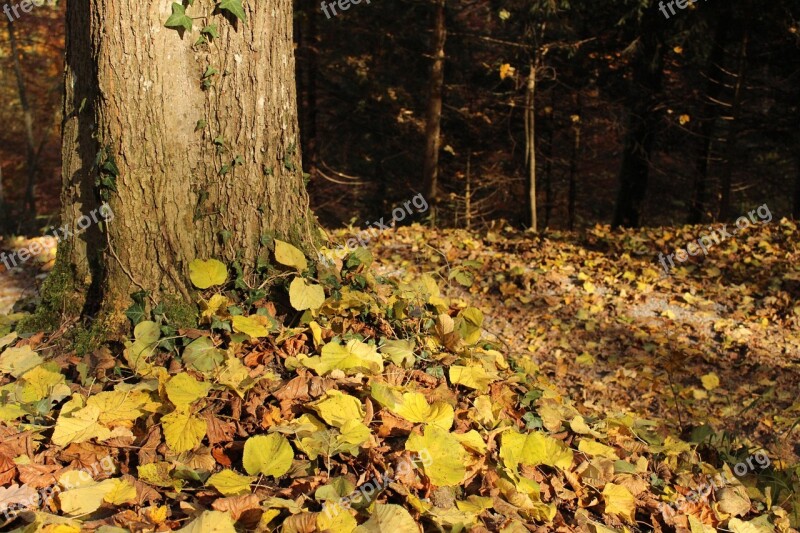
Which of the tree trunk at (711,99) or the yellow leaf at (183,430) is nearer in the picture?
the yellow leaf at (183,430)

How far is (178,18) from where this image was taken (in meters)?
2.70

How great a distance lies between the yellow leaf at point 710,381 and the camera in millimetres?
4852

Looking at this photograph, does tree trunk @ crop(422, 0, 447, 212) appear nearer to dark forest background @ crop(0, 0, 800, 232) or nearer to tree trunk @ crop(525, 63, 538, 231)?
dark forest background @ crop(0, 0, 800, 232)

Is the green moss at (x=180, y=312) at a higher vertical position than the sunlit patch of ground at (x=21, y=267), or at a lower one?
higher

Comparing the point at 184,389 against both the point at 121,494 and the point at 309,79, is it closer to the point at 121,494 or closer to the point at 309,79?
the point at 121,494

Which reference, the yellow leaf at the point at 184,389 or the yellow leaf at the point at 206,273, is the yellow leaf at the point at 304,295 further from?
the yellow leaf at the point at 184,389

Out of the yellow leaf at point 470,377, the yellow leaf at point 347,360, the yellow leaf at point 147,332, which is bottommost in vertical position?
the yellow leaf at point 470,377

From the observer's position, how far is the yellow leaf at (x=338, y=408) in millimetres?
2301

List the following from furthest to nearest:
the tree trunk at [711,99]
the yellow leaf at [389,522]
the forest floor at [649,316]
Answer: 1. the tree trunk at [711,99]
2. the forest floor at [649,316]
3. the yellow leaf at [389,522]

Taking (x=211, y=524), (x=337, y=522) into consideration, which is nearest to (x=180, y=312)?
(x=211, y=524)

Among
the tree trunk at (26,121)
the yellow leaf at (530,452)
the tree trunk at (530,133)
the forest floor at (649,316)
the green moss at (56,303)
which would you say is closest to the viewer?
the yellow leaf at (530,452)

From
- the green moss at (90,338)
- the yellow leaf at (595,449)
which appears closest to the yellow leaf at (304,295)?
the green moss at (90,338)

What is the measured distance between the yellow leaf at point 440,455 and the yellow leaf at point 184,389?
2.83 feet

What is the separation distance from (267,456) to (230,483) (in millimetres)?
155
